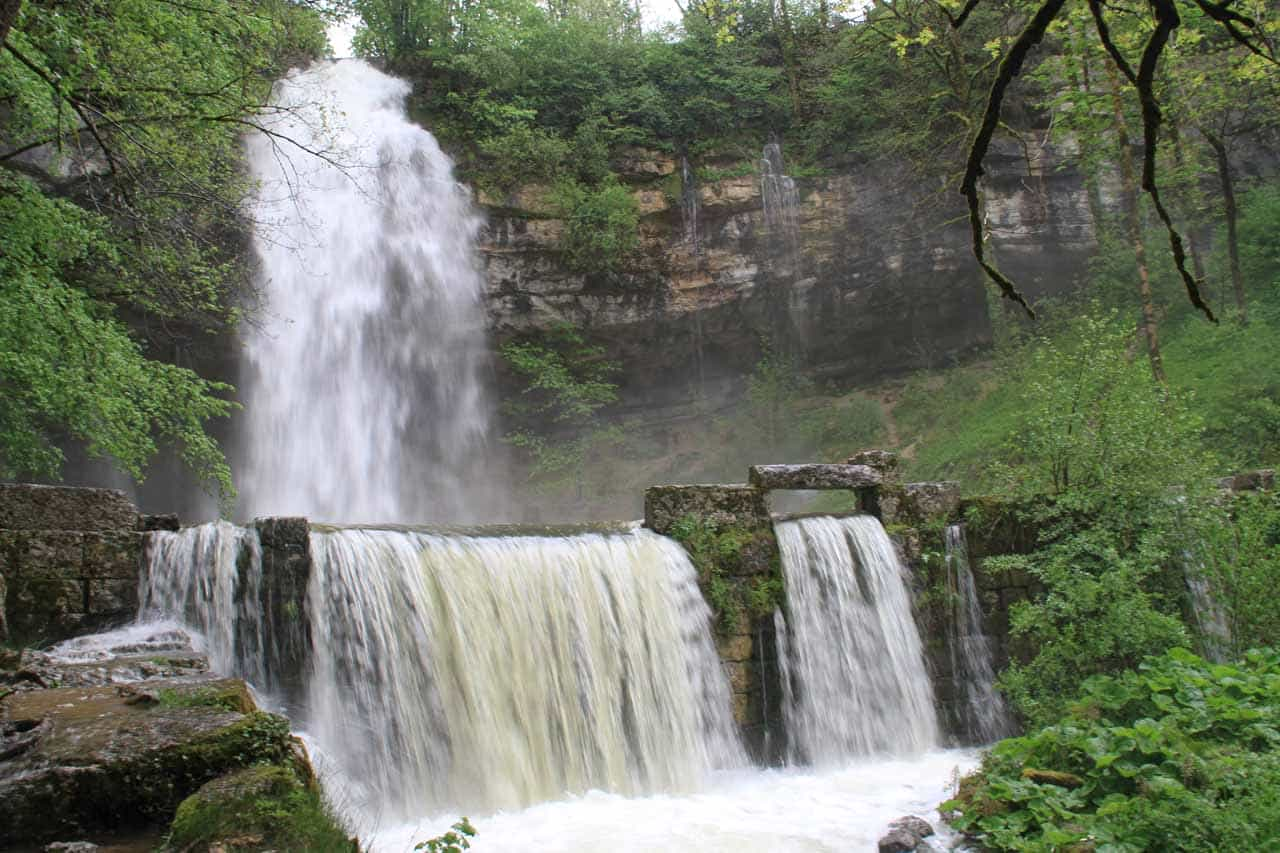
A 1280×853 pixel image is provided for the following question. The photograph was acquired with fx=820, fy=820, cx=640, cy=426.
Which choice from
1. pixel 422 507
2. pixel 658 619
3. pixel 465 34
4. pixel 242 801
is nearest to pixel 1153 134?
pixel 242 801

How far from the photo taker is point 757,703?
26.5 feet

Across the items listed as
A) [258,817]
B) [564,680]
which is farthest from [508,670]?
[258,817]

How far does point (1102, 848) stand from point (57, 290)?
963 cm

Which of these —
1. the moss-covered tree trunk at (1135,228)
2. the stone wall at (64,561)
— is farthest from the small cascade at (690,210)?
the stone wall at (64,561)

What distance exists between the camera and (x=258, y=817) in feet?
8.98

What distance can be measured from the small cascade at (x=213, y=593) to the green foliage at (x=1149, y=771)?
5.31 m

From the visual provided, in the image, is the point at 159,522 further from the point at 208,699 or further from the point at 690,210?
the point at 690,210

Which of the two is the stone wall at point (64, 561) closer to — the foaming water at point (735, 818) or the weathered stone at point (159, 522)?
the weathered stone at point (159, 522)

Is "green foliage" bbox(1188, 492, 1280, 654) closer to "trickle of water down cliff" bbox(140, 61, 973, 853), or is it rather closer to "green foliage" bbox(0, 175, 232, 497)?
"trickle of water down cliff" bbox(140, 61, 973, 853)

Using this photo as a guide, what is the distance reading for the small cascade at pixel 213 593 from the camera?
6.28 m

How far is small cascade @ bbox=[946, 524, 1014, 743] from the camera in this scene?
8.68m

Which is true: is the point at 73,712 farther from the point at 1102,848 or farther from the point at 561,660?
the point at 1102,848

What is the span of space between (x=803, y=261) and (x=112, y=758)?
17450 mm

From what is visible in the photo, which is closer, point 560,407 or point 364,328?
point 364,328
